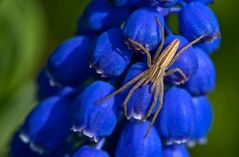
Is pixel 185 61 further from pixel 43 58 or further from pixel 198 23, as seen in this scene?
pixel 43 58

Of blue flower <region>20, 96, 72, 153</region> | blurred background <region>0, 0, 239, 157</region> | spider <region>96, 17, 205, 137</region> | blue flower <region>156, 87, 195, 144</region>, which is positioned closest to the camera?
spider <region>96, 17, 205, 137</region>

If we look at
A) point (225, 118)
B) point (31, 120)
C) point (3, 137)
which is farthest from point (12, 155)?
point (225, 118)

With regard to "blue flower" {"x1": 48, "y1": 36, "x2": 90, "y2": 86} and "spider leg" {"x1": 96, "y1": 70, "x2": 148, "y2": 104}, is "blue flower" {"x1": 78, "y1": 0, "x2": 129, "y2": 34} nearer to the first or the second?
"blue flower" {"x1": 48, "y1": 36, "x2": 90, "y2": 86}

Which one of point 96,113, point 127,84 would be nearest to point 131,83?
point 127,84

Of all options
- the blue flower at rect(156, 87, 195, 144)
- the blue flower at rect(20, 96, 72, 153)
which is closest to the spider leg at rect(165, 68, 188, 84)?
the blue flower at rect(156, 87, 195, 144)

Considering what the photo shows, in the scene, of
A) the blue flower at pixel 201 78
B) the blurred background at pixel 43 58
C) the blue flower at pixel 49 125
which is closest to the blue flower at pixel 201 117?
the blue flower at pixel 201 78

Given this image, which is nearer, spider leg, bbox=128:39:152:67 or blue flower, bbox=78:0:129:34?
spider leg, bbox=128:39:152:67

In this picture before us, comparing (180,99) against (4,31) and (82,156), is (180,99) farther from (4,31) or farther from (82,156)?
(4,31)
